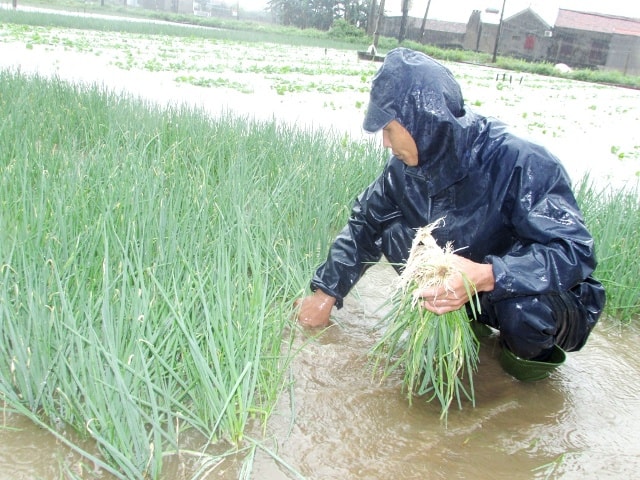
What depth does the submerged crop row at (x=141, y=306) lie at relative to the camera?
4.67 ft

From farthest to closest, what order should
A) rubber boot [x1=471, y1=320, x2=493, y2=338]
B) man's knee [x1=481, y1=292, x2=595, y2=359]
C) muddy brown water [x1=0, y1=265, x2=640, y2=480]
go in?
rubber boot [x1=471, y1=320, x2=493, y2=338] → man's knee [x1=481, y1=292, x2=595, y2=359] → muddy brown water [x1=0, y1=265, x2=640, y2=480]

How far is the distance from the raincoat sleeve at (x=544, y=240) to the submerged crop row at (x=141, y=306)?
0.64 meters

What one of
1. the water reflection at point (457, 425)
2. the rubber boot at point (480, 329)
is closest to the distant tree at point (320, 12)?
the rubber boot at point (480, 329)

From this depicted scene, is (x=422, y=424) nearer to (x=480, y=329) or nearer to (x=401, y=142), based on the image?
(x=480, y=329)

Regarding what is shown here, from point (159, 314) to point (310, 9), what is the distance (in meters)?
41.6

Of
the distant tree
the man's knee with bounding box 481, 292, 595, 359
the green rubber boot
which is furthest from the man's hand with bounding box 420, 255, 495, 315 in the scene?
the distant tree

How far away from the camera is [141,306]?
1537 mm

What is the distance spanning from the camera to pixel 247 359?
1.53 metres

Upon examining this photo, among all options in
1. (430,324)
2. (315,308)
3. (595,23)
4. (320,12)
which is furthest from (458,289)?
(320,12)

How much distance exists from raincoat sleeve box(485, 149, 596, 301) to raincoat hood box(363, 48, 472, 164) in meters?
0.25

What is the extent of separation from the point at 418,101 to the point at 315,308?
839 millimetres

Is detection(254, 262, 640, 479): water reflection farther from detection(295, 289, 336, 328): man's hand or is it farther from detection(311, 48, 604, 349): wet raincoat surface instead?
detection(311, 48, 604, 349): wet raincoat surface

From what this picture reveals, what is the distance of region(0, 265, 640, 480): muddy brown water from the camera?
1.59 meters

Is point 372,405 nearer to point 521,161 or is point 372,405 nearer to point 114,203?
point 521,161
